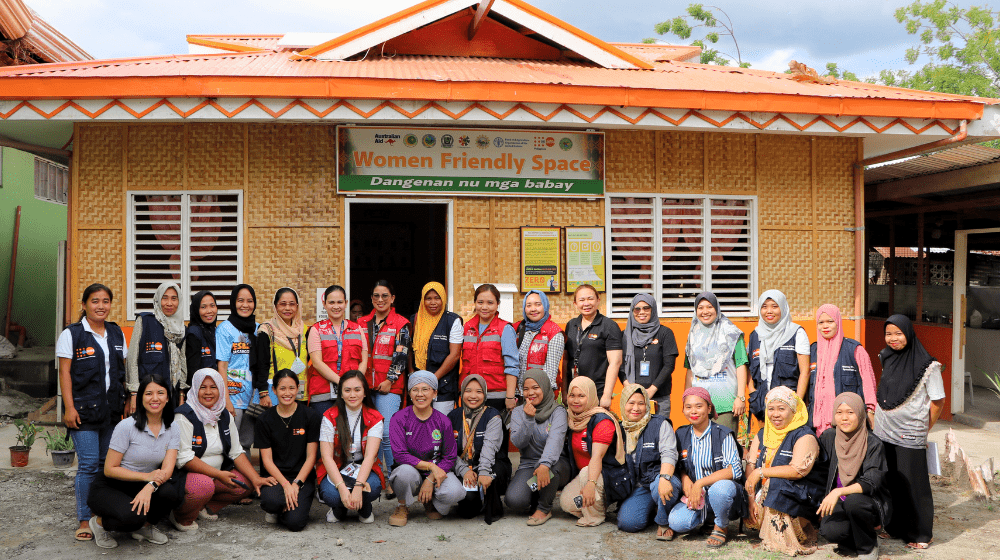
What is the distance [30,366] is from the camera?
923cm

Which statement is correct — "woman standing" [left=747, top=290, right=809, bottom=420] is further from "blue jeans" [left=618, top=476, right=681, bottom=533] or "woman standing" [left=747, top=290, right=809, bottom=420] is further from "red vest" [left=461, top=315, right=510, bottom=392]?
"red vest" [left=461, top=315, right=510, bottom=392]

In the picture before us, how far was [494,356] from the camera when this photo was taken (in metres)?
5.41

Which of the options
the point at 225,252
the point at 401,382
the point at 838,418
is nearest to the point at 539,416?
the point at 401,382

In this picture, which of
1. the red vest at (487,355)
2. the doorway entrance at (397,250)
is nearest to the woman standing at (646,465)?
the red vest at (487,355)

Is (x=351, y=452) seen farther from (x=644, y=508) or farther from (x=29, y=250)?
(x=29, y=250)

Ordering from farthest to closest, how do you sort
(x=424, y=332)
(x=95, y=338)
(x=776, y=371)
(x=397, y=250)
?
1. (x=397, y=250)
2. (x=424, y=332)
3. (x=776, y=371)
4. (x=95, y=338)

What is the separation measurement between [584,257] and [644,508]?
2.72 m

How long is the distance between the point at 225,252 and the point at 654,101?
3.95 meters

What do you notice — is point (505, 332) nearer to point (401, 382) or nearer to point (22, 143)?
point (401, 382)

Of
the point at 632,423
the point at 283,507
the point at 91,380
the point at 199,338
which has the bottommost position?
the point at 283,507

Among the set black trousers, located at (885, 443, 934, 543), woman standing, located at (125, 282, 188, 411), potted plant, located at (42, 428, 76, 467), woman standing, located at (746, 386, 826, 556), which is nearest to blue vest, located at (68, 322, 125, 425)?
woman standing, located at (125, 282, 188, 411)

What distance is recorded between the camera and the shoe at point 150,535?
4.40m

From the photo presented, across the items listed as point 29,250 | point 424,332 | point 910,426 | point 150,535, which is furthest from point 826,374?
point 29,250

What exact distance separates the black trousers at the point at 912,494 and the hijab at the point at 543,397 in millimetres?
2083
